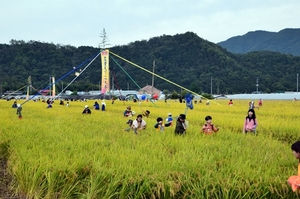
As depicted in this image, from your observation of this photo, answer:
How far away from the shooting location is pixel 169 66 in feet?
253

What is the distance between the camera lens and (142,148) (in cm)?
551

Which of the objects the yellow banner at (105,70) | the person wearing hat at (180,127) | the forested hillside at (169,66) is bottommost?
the person wearing hat at (180,127)

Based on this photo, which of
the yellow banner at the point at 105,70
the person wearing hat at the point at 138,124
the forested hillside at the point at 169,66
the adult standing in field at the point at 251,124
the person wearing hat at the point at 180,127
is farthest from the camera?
the forested hillside at the point at 169,66

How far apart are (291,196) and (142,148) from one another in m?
2.65

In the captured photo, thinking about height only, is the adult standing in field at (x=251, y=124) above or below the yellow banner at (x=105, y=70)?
below

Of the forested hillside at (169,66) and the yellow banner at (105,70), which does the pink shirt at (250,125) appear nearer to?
the yellow banner at (105,70)

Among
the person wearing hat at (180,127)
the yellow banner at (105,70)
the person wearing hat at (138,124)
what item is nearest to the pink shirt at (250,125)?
the person wearing hat at (180,127)

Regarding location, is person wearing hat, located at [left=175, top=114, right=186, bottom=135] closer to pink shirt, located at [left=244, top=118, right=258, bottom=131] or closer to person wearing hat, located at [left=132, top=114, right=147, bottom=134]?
person wearing hat, located at [left=132, top=114, right=147, bottom=134]

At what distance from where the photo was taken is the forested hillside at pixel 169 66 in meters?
66.9

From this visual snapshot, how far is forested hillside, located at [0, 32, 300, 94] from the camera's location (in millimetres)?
66875

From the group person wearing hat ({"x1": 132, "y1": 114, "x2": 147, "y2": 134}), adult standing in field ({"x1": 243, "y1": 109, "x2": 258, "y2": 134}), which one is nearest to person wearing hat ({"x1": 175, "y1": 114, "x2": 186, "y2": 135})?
person wearing hat ({"x1": 132, "y1": 114, "x2": 147, "y2": 134})

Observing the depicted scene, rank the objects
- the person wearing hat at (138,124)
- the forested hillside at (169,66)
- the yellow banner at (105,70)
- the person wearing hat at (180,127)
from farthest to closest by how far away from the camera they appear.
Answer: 1. the forested hillside at (169,66)
2. the yellow banner at (105,70)
3. the person wearing hat at (138,124)
4. the person wearing hat at (180,127)

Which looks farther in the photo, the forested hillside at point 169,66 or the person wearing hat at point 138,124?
the forested hillside at point 169,66

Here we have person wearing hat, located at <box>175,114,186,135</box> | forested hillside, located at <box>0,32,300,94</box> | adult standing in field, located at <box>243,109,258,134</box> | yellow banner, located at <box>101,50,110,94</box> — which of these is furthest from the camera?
forested hillside, located at <box>0,32,300,94</box>
